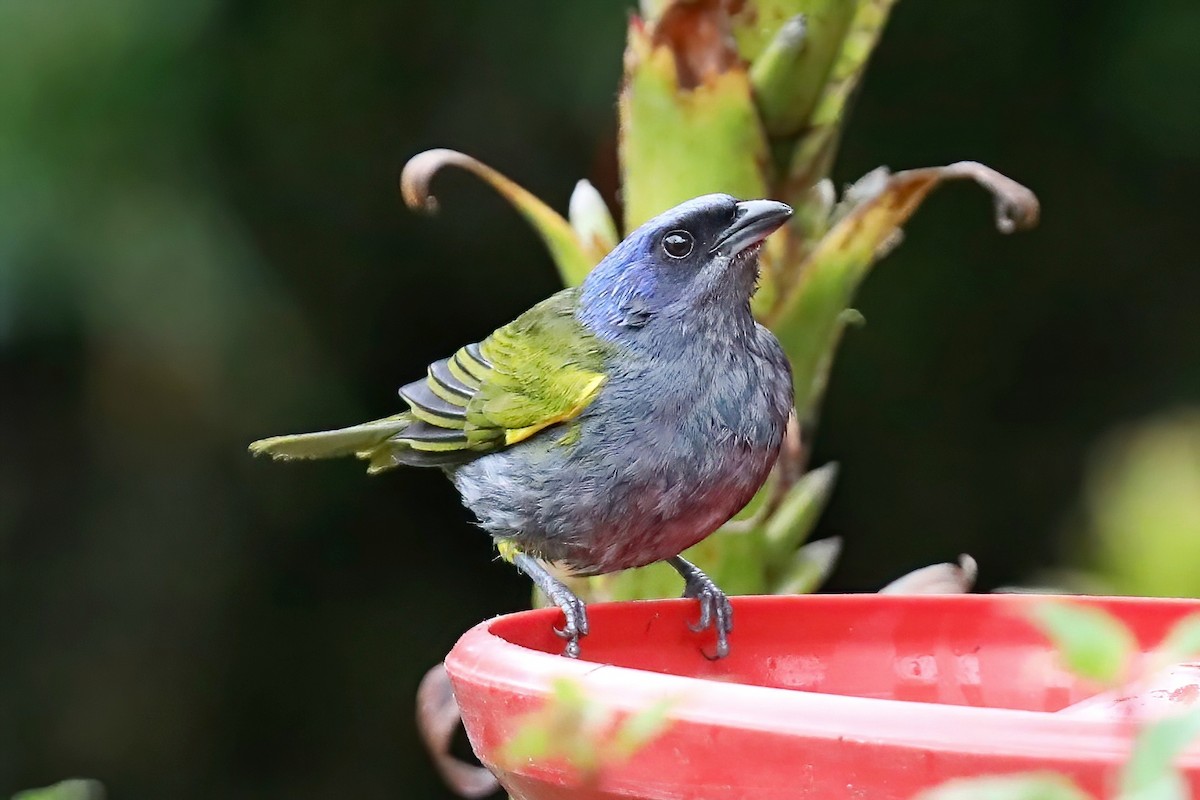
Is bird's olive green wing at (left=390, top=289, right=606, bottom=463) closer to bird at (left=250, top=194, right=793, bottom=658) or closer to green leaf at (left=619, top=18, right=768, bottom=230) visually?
bird at (left=250, top=194, right=793, bottom=658)

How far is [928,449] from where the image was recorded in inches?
139

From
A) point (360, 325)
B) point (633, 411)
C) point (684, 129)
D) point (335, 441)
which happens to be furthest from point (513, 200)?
point (360, 325)

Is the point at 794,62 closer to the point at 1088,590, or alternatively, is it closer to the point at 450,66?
the point at 1088,590

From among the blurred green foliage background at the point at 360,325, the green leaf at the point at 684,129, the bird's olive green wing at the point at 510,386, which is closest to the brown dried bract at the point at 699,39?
the green leaf at the point at 684,129

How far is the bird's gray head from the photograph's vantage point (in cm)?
182

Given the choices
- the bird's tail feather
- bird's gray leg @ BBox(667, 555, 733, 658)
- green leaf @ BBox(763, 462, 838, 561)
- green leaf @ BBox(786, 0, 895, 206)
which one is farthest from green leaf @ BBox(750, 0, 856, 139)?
the bird's tail feather

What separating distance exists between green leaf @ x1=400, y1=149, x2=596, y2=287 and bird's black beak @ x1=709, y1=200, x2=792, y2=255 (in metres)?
0.18

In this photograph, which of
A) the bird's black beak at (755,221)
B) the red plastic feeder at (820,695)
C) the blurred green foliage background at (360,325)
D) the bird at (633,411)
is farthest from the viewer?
the blurred green foliage background at (360,325)

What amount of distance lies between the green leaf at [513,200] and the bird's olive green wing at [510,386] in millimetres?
207

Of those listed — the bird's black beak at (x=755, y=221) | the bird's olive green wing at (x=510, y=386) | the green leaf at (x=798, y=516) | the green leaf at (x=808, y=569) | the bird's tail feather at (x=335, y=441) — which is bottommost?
the green leaf at (x=808, y=569)

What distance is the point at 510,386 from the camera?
208cm

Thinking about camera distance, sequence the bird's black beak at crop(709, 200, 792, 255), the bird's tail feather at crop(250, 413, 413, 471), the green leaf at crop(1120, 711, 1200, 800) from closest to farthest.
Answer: the green leaf at crop(1120, 711, 1200, 800) → the bird's black beak at crop(709, 200, 792, 255) → the bird's tail feather at crop(250, 413, 413, 471)

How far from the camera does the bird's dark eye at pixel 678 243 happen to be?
1926 mm

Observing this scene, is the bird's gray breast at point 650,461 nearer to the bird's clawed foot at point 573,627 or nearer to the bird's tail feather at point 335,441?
the bird's clawed foot at point 573,627
